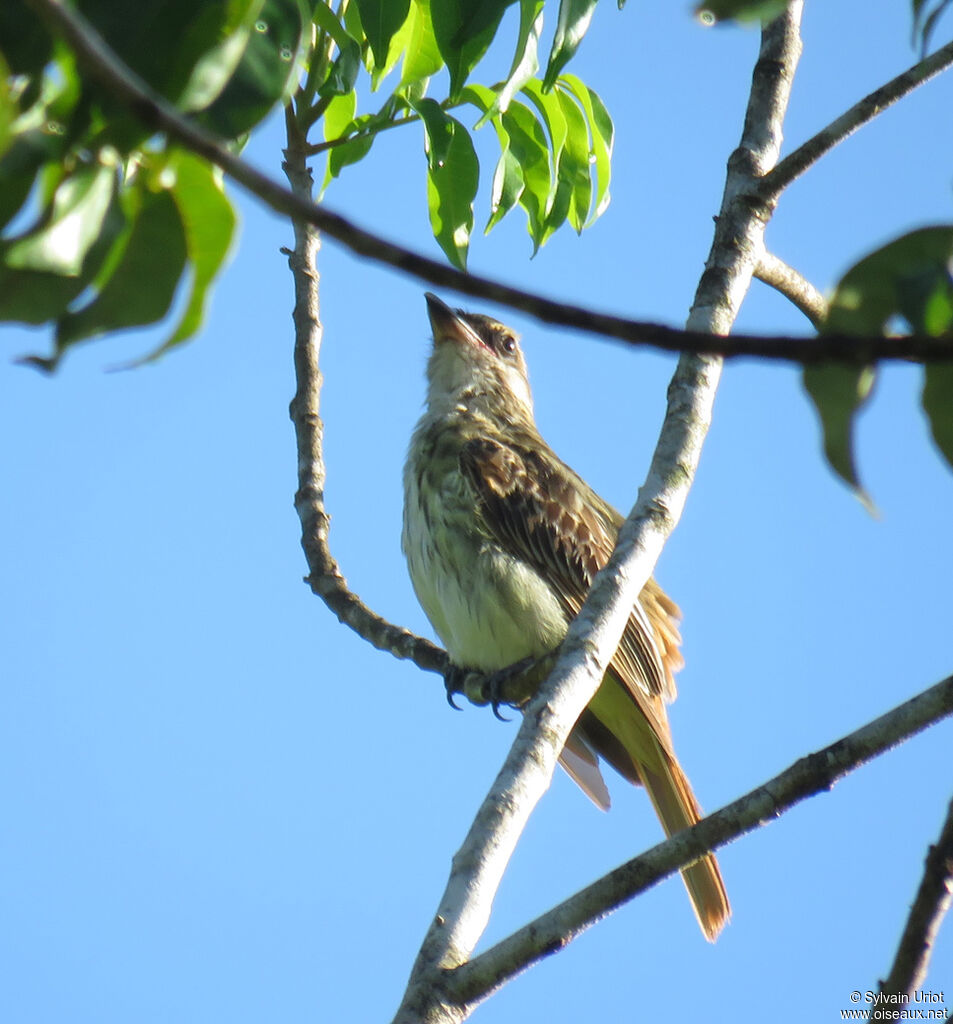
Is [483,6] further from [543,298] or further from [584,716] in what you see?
[584,716]

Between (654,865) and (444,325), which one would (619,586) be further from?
(444,325)

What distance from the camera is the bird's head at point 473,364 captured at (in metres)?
7.73

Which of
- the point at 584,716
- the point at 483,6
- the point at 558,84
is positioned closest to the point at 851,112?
the point at 558,84

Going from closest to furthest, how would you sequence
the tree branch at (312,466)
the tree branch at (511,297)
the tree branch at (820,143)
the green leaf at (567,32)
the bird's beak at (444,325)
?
the tree branch at (511,297) → the green leaf at (567,32) → the tree branch at (820,143) → the tree branch at (312,466) → the bird's beak at (444,325)

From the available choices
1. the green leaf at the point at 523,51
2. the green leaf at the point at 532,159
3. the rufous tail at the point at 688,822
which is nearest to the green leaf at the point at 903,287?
the green leaf at the point at 523,51

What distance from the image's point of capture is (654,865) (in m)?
2.70

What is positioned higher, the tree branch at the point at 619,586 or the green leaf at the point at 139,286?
the tree branch at the point at 619,586

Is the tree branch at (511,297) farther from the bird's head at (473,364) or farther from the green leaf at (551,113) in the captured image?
the bird's head at (473,364)

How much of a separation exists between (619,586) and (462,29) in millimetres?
1474

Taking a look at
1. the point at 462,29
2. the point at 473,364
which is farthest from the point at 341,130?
the point at 473,364

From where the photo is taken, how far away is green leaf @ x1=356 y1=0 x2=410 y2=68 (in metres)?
3.49

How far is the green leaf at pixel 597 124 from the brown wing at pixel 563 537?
77.0 inches

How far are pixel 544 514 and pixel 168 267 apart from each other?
17.5 feet

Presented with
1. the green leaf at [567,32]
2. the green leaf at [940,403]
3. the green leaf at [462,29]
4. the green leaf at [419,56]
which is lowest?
the green leaf at [940,403]
